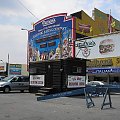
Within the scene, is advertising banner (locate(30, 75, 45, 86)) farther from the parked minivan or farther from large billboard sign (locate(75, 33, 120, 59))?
large billboard sign (locate(75, 33, 120, 59))

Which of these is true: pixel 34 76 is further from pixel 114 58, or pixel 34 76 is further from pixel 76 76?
pixel 114 58

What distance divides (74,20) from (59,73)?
24353 mm

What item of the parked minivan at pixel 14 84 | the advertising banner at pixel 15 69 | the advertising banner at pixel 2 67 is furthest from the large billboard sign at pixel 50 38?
the advertising banner at pixel 2 67

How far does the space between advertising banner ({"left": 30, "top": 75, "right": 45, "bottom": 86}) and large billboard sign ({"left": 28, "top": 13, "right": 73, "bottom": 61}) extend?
56.1 feet

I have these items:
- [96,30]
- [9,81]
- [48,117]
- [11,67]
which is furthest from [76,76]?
[11,67]

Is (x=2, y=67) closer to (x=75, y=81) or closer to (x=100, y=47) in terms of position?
(x=100, y=47)

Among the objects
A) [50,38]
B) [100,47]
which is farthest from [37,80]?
[50,38]

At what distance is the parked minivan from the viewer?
31733 mm

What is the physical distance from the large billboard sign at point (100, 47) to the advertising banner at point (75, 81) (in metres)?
17.7

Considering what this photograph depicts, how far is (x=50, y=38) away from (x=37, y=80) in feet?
82.0

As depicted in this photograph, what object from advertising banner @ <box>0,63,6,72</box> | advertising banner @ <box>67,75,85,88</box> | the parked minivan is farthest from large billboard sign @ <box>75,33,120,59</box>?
advertising banner @ <box>0,63,6,72</box>

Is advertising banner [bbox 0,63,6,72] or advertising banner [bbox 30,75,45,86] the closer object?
advertising banner [bbox 30,75,45,86]

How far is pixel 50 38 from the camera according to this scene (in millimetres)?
53812

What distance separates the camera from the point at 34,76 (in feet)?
98.8
